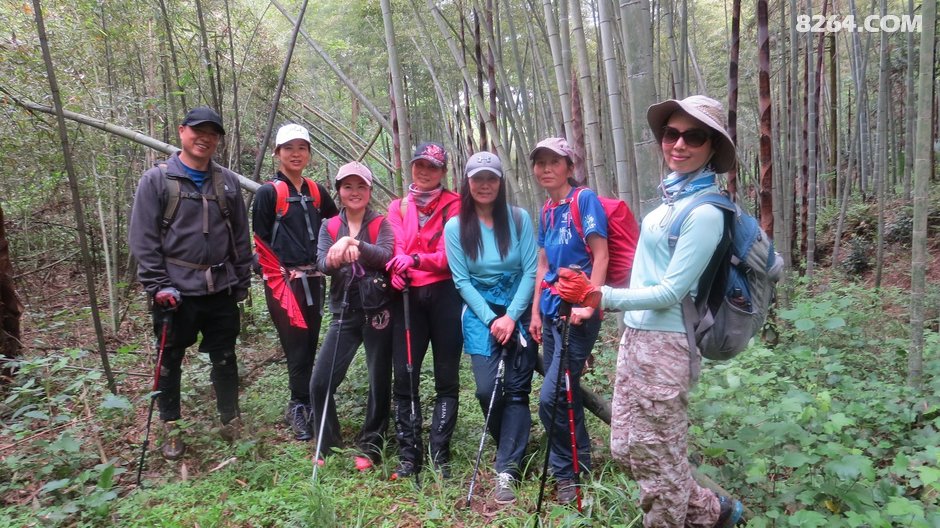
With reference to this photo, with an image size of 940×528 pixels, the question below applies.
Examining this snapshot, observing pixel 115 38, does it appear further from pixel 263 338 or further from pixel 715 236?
pixel 715 236

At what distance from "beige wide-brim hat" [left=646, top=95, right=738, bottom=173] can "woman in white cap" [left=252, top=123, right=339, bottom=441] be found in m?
2.04

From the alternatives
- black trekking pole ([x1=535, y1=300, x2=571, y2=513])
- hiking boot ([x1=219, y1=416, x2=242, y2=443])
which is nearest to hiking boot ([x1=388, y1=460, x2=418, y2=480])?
black trekking pole ([x1=535, y1=300, x2=571, y2=513])

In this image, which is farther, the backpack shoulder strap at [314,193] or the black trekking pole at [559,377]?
the backpack shoulder strap at [314,193]

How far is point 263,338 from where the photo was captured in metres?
4.78

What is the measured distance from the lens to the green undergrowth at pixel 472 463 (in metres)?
1.85

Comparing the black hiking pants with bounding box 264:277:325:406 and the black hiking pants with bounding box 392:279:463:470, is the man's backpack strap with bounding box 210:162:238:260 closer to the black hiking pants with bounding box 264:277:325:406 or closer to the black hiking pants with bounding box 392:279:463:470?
the black hiking pants with bounding box 264:277:325:406

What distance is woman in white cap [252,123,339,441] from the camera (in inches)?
114

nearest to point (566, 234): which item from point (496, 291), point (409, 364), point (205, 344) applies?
point (496, 291)

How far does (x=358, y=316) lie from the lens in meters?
2.74

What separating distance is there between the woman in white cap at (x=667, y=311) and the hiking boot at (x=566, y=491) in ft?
1.49

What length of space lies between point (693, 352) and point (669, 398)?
0.17 meters

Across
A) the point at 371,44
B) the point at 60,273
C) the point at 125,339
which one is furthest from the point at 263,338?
the point at 371,44

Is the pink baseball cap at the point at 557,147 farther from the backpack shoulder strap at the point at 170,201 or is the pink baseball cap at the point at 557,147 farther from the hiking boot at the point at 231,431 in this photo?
the hiking boot at the point at 231,431

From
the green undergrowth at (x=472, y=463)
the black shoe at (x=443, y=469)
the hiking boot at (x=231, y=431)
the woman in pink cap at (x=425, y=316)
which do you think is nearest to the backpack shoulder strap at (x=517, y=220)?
the woman in pink cap at (x=425, y=316)
